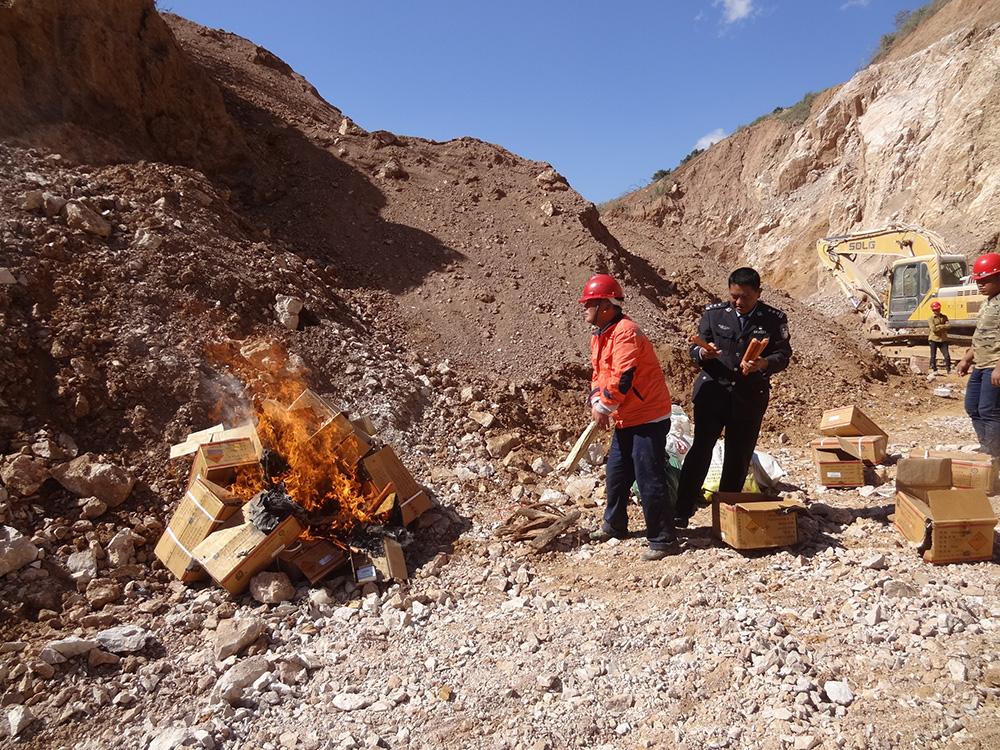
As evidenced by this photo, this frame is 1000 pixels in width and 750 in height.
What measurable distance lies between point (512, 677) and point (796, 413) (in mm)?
5816

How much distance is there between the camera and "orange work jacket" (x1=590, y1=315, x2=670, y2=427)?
3.71m

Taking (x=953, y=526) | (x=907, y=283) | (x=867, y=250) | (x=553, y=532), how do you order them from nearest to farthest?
(x=953, y=526), (x=553, y=532), (x=907, y=283), (x=867, y=250)

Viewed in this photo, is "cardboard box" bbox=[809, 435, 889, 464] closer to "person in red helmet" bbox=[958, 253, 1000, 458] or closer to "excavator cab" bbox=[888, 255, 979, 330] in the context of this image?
"person in red helmet" bbox=[958, 253, 1000, 458]

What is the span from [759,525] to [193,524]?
345cm

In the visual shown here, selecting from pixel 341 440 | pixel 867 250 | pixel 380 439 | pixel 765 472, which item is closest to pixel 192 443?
pixel 341 440

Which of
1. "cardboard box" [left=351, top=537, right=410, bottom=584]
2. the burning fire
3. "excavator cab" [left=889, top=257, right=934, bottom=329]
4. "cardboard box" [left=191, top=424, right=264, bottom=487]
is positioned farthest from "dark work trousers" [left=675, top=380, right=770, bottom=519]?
"excavator cab" [left=889, top=257, right=934, bottom=329]

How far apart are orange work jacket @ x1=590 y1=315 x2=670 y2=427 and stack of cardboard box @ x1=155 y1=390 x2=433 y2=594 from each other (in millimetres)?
1612

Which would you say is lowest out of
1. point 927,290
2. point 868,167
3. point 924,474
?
point 924,474

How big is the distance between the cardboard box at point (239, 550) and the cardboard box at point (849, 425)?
4.65 meters

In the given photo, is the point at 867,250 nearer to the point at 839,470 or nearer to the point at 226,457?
the point at 839,470

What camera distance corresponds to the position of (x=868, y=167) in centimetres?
1848

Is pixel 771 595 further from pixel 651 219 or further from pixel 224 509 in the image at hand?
pixel 651 219

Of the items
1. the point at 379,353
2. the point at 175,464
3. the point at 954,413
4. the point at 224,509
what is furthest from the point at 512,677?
the point at 954,413

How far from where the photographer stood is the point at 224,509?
3.74 metres
